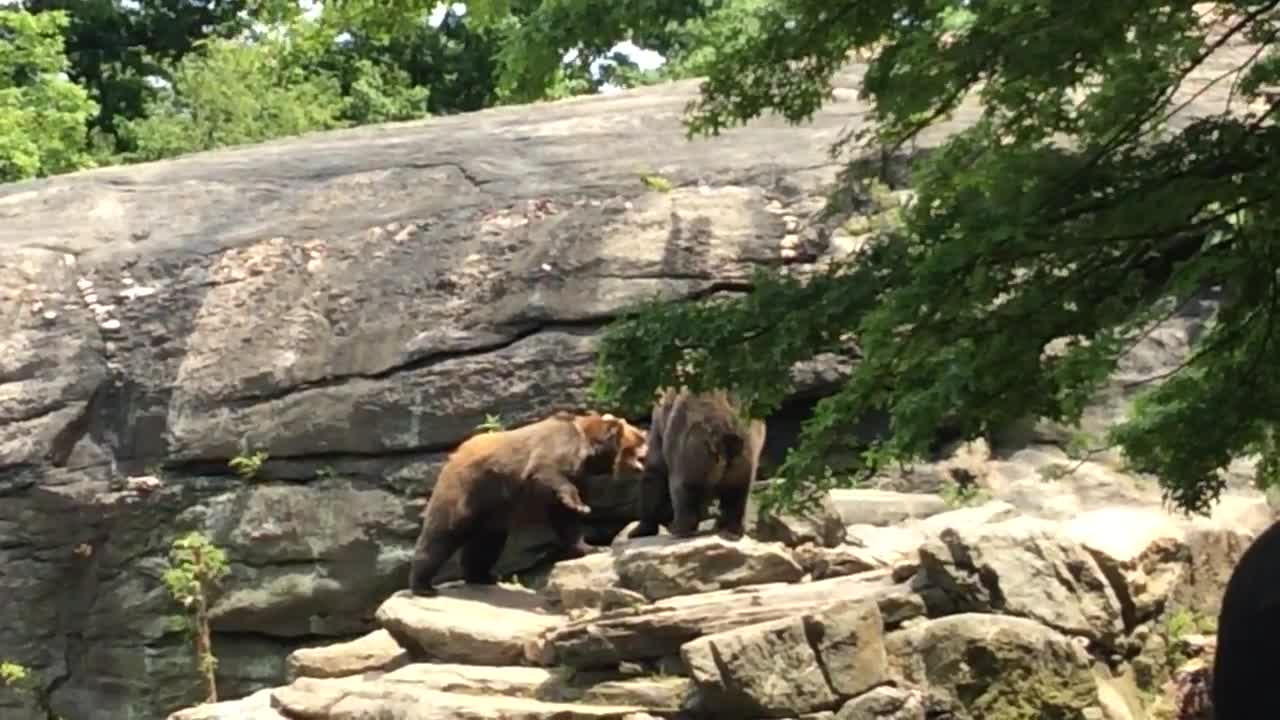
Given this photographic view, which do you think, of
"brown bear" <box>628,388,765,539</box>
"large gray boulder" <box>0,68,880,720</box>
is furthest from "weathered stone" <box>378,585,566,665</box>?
"large gray boulder" <box>0,68,880,720</box>

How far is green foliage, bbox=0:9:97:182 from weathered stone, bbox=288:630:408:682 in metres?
14.5

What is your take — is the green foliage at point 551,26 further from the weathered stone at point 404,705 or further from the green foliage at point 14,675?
the green foliage at point 14,675

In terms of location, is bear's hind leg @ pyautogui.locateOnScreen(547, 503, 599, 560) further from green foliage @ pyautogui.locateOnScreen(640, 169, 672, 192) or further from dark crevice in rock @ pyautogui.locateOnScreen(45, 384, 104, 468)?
Result: dark crevice in rock @ pyautogui.locateOnScreen(45, 384, 104, 468)

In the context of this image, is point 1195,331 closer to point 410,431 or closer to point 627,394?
point 410,431

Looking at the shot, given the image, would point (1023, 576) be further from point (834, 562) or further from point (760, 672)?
point (760, 672)

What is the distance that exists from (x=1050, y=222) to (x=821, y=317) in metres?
0.74

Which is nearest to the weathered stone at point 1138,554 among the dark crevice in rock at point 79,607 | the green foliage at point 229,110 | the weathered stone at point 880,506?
the weathered stone at point 880,506

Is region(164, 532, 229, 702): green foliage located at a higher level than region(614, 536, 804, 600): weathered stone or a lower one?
lower

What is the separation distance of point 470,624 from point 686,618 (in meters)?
1.54

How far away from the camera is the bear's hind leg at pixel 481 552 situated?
37.3 ft

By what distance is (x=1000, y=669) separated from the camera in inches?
331

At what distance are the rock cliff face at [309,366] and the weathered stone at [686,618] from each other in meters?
3.39

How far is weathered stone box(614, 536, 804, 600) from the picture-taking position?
9.24m

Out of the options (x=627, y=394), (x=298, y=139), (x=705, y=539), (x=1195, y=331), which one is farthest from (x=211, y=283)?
(x=627, y=394)
